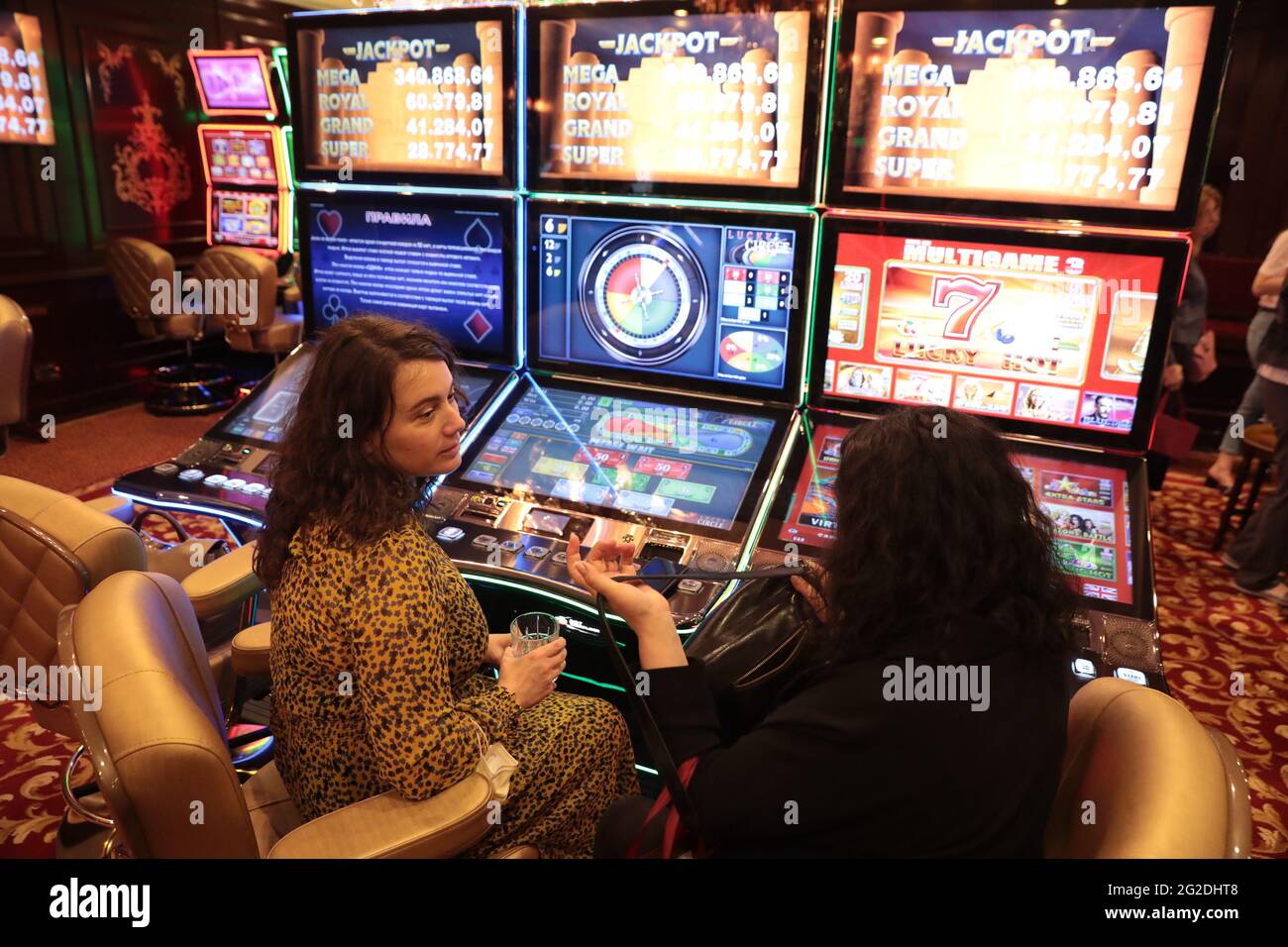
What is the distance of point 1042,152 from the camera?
208 centimetres

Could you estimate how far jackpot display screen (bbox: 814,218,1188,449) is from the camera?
2.10 m

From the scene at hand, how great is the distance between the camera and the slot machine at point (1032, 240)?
6.41 ft

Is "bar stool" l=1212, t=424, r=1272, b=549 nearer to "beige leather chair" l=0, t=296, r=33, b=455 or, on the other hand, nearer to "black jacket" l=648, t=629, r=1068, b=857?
"black jacket" l=648, t=629, r=1068, b=857

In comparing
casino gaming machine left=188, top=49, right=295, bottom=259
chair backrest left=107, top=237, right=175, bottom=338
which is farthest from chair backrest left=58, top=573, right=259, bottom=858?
casino gaming machine left=188, top=49, right=295, bottom=259

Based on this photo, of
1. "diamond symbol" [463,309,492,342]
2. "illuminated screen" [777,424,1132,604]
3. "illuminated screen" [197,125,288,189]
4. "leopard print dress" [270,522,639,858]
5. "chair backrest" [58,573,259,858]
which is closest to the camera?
"chair backrest" [58,573,259,858]

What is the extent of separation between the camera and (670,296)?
2564 mm

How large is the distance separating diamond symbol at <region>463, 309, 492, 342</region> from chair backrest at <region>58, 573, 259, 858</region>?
5.29 ft

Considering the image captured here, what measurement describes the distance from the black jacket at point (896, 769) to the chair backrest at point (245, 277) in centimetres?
599

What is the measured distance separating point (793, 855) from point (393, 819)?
64 centimetres

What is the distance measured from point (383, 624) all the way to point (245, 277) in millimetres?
5605

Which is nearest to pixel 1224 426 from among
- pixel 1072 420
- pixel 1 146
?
pixel 1072 420

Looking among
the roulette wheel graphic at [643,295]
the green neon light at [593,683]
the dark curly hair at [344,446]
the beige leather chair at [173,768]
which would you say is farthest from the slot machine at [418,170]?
the beige leather chair at [173,768]

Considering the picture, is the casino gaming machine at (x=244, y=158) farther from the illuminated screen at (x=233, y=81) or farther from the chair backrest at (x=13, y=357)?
the chair backrest at (x=13, y=357)
